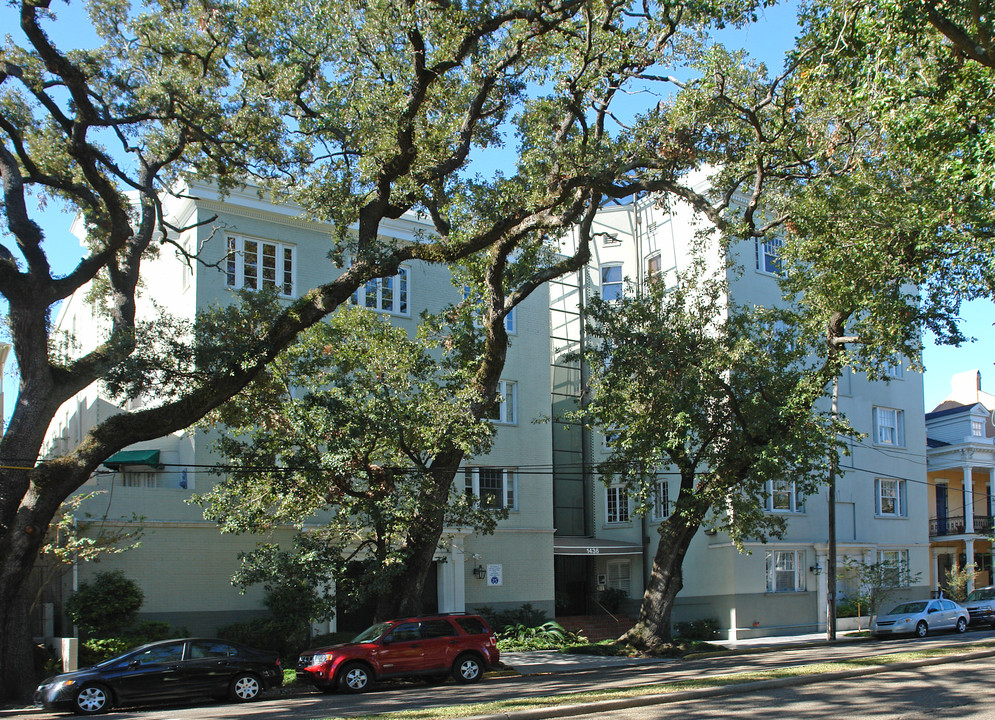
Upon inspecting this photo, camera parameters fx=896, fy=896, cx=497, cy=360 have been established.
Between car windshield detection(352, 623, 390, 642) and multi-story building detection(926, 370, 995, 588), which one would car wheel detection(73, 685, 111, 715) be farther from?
multi-story building detection(926, 370, 995, 588)

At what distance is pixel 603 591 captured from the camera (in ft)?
114

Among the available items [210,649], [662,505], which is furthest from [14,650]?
[662,505]

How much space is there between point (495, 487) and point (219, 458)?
30.9 ft

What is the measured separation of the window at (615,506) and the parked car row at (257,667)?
16852 millimetres

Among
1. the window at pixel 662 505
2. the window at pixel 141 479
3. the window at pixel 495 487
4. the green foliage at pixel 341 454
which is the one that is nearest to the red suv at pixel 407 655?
the green foliage at pixel 341 454

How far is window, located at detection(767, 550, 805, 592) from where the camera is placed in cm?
3262

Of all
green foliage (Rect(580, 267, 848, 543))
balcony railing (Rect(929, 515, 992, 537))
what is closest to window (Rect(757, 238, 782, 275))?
green foliage (Rect(580, 267, 848, 543))

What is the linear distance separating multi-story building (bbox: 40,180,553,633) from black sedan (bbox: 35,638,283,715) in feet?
17.1

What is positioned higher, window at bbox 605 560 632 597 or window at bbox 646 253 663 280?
window at bbox 646 253 663 280

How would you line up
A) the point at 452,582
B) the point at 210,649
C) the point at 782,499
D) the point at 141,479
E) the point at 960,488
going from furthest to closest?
1. the point at 960,488
2. the point at 782,499
3. the point at 452,582
4. the point at 141,479
5. the point at 210,649

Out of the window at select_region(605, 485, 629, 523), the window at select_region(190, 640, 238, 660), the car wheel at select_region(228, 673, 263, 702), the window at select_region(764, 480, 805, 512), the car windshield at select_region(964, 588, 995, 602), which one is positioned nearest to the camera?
the window at select_region(190, 640, 238, 660)

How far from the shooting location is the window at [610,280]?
36.8 m

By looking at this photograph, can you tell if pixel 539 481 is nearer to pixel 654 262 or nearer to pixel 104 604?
pixel 654 262

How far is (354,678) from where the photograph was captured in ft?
59.7
